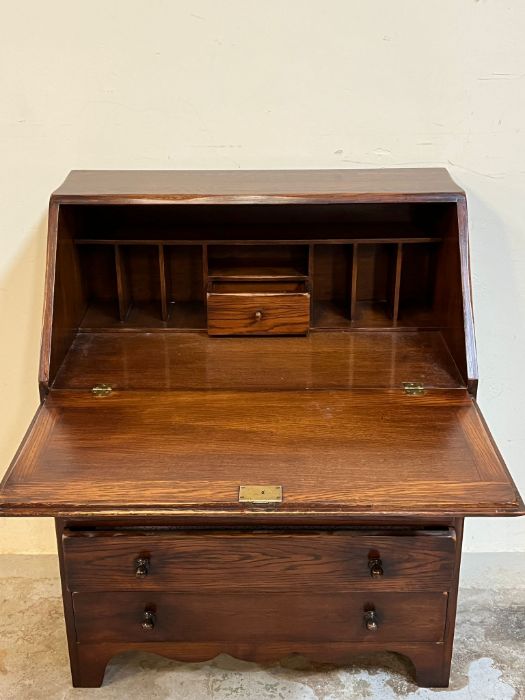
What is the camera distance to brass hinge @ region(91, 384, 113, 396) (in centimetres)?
182

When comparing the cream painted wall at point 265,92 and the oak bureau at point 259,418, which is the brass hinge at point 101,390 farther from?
the cream painted wall at point 265,92

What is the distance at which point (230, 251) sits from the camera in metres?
2.03

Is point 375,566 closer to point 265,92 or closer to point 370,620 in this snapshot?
point 370,620

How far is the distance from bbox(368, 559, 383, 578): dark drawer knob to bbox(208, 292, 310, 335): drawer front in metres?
0.56

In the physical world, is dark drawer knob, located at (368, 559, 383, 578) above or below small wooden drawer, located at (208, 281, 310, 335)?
below

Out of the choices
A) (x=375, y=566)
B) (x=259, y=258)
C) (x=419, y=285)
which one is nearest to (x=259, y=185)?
(x=259, y=258)

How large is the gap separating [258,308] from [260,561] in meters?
0.58

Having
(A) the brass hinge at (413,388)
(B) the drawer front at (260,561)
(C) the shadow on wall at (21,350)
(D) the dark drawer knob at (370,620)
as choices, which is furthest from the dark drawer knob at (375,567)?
(C) the shadow on wall at (21,350)

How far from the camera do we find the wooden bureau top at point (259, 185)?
183cm

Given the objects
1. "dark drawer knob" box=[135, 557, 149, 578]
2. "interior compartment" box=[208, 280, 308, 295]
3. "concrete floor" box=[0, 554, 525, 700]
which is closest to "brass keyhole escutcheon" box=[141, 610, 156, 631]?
"dark drawer knob" box=[135, 557, 149, 578]

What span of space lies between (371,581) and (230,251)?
838mm

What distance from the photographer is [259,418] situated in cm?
174

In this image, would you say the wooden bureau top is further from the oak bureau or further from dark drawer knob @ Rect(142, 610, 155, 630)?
dark drawer knob @ Rect(142, 610, 155, 630)

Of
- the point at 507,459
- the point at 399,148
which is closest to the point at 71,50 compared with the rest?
the point at 399,148
